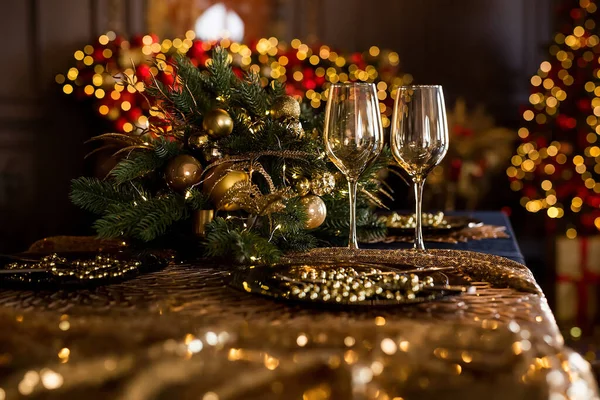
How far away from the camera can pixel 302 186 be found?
1.23m

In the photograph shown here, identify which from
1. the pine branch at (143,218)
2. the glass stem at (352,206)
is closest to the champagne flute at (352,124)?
the glass stem at (352,206)

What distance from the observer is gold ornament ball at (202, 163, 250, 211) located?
3.92ft

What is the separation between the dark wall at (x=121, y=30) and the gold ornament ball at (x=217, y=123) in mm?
2961

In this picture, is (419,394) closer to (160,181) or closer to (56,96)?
(160,181)

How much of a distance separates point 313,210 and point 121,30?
11.6 ft

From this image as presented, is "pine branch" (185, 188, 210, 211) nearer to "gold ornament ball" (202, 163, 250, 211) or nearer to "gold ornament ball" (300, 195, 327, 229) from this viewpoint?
"gold ornament ball" (202, 163, 250, 211)

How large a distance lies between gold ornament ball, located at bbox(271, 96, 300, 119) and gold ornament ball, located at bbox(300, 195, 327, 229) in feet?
0.45

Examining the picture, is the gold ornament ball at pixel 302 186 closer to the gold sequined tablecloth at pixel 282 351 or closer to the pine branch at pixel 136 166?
the pine branch at pixel 136 166

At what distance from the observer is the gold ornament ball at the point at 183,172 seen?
123cm

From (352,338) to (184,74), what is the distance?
668 millimetres

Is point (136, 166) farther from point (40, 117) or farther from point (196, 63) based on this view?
point (40, 117)

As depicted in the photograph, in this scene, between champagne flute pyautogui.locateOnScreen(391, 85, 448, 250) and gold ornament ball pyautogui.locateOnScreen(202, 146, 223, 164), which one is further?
gold ornament ball pyautogui.locateOnScreen(202, 146, 223, 164)

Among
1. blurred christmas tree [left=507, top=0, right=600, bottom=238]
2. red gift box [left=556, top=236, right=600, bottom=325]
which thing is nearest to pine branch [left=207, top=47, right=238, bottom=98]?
red gift box [left=556, top=236, right=600, bottom=325]

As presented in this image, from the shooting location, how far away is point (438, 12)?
5.73 m
